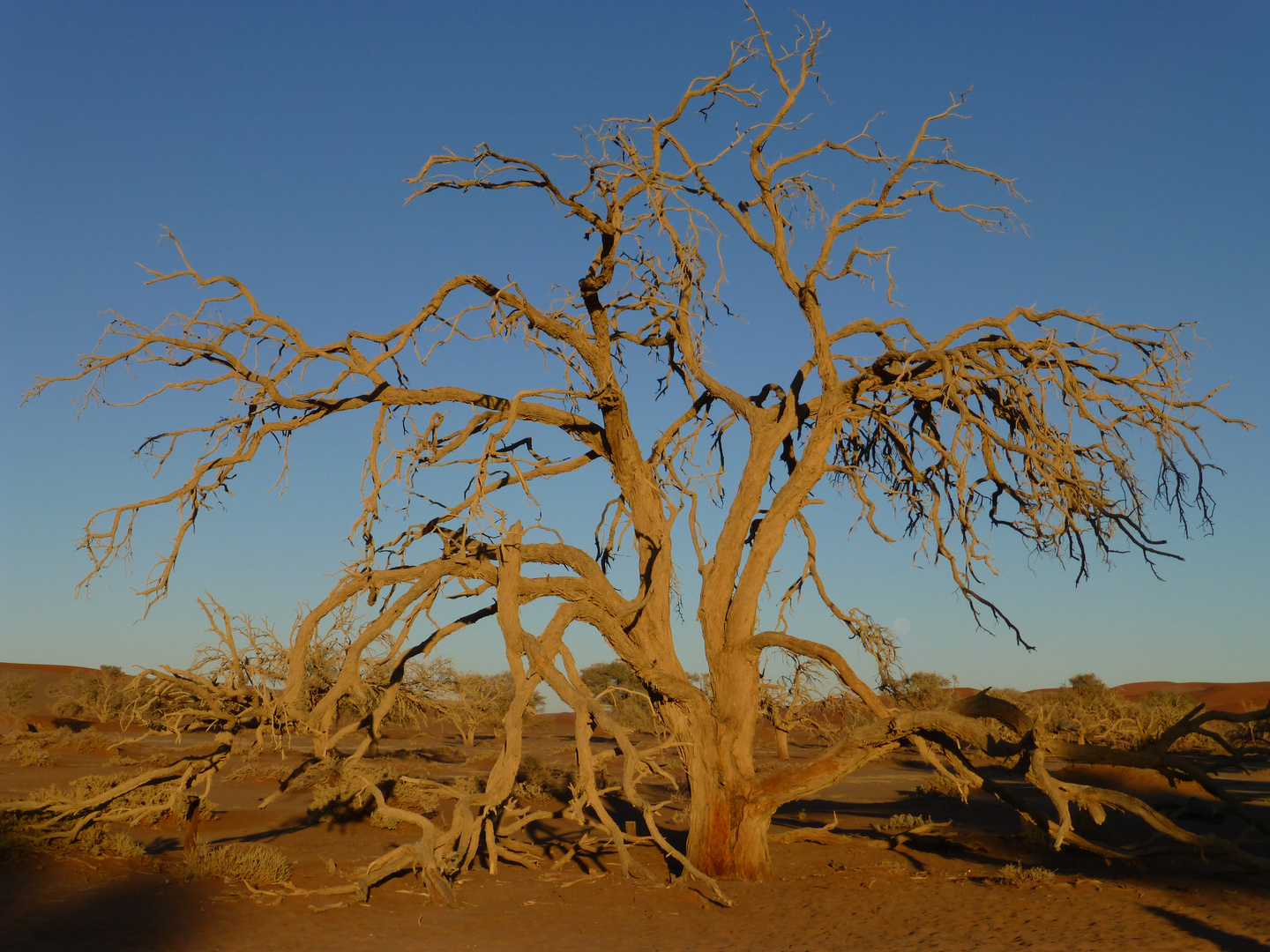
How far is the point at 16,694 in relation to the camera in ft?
130

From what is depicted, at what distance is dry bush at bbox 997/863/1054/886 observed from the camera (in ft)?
32.7

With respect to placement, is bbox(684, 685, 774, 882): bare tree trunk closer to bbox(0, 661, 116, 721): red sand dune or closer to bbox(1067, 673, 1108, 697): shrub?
bbox(1067, 673, 1108, 697): shrub

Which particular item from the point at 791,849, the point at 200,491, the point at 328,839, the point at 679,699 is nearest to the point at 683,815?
the point at 791,849

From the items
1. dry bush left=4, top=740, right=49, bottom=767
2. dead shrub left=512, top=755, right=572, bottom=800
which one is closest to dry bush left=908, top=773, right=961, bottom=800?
dead shrub left=512, top=755, right=572, bottom=800

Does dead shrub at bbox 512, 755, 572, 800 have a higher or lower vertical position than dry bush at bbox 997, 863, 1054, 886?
higher

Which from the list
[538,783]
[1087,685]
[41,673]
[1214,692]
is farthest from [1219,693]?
[41,673]

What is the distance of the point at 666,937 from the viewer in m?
8.42

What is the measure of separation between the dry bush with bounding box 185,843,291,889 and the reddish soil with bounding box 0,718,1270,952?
166 millimetres

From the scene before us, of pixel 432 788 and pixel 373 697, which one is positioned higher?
pixel 373 697

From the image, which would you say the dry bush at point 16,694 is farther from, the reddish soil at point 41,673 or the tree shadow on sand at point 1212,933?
the tree shadow on sand at point 1212,933

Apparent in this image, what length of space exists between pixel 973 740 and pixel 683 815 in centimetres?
819

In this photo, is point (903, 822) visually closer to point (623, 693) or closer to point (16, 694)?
point (623, 693)

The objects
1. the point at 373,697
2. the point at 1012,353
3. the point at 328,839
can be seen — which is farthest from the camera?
the point at 328,839

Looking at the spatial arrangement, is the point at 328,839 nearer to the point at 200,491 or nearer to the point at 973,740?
the point at 200,491
